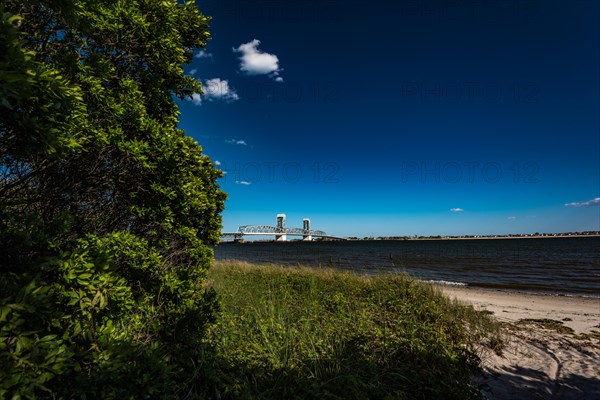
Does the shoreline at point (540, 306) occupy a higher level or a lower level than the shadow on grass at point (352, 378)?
lower

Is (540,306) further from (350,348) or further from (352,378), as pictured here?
(352,378)

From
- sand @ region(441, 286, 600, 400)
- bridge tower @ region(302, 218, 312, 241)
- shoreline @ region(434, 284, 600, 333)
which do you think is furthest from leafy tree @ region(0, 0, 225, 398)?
bridge tower @ region(302, 218, 312, 241)

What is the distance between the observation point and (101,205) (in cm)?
442

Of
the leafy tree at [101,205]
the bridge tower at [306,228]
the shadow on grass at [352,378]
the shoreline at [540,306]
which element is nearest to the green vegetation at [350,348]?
the shadow on grass at [352,378]

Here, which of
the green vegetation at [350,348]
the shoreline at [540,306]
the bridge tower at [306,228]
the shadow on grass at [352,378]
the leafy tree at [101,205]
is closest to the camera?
the leafy tree at [101,205]

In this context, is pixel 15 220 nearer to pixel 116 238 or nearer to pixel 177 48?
pixel 116 238

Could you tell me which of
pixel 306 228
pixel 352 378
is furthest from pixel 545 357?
pixel 306 228

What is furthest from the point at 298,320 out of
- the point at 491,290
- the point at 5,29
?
the point at 491,290

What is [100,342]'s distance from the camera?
2.56 m

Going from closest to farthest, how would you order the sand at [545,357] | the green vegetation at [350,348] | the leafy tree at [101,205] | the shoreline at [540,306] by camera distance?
the leafy tree at [101,205] → the green vegetation at [350,348] → the sand at [545,357] → the shoreline at [540,306]

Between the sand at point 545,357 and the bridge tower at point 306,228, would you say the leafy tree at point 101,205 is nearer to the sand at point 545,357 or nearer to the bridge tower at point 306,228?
the sand at point 545,357

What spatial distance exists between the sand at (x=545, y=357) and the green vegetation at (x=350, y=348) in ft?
1.63

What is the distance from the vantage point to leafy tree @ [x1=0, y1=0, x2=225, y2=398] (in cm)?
203

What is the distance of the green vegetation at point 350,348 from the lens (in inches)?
150
